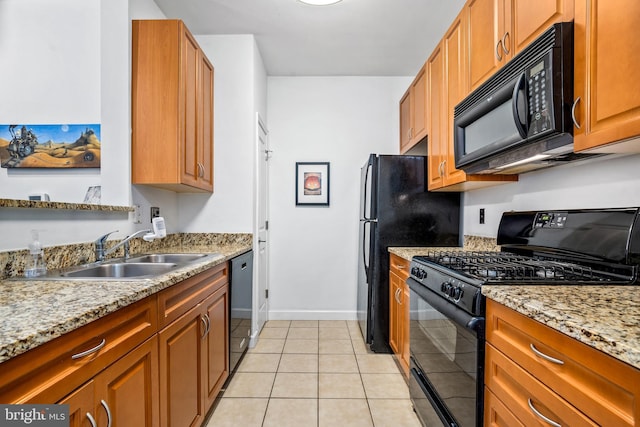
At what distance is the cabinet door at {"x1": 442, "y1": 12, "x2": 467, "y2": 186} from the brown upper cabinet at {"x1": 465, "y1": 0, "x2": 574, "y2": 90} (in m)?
0.09

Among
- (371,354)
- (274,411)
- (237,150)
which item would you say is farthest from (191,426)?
(237,150)

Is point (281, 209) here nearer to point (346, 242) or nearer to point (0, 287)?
point (346, 242)

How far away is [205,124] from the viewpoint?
2.50 meters

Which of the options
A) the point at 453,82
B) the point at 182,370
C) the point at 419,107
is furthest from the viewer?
the point at 419,107

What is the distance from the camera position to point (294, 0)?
222 cm

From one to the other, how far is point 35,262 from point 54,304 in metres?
0.63

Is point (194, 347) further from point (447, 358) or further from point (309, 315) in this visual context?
point (309, 315)

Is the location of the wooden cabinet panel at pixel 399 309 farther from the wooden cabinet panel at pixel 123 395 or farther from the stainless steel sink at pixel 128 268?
the wooden cabinet panel at pixel 123 395

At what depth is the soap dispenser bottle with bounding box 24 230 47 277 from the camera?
4.12 ft

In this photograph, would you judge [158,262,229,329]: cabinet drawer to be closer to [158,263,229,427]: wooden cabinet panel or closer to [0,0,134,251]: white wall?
[158,263,229,427]: wooden cabinet panel

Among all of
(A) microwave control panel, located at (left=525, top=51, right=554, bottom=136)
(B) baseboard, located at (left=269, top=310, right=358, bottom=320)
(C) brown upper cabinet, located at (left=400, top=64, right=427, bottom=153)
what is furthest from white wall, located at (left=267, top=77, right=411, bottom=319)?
(A) microwave control panel, located at (left=525, top=51, right=554, bottom=136)

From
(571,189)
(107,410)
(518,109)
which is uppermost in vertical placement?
(518,109)

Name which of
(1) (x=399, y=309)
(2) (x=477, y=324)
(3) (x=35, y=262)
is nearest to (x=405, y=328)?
(1) (x=399, y=309)

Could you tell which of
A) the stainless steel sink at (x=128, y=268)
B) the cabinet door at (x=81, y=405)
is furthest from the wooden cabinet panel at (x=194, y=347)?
the cabinet door at (x=81, y=405)
